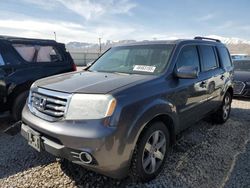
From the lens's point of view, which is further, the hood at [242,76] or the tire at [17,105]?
the hood at [242,76]

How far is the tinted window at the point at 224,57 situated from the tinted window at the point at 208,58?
1.39ft

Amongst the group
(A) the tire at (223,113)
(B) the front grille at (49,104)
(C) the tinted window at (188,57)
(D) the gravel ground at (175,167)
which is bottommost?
(D) the gravel ground at (175,167)

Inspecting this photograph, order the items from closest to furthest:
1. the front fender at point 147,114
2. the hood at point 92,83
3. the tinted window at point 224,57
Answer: the front fender at point 147,114, the hood at point 92,83, the tinted window at point 224,57

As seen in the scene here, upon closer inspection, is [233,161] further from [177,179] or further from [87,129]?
[87,129]

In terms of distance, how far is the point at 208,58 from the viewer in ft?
15.3

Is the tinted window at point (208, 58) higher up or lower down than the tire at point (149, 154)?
higher up

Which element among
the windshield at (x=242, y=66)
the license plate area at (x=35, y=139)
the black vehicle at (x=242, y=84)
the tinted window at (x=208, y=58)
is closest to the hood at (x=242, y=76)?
the black vehicle at (x=242, y=84)

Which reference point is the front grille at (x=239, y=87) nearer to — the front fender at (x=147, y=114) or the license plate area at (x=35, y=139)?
the front fender at (x=147, y=114)

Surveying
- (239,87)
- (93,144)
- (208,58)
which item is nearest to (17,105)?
(93,144)

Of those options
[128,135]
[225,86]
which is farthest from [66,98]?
[225,86]

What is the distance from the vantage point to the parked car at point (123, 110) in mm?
2498

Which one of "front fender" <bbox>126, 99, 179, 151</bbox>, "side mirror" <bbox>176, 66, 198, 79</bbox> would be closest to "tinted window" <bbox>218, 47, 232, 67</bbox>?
"side mirror" <bbox>176, 66, 198, 79</bbox>

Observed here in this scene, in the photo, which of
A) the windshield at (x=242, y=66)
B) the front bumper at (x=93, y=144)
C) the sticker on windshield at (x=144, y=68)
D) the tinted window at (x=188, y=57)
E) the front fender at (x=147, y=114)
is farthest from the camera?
the windshield at (x=242, y=66)

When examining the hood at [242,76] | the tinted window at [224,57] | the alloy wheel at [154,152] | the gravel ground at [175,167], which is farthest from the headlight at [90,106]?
the hood at [242,76]
